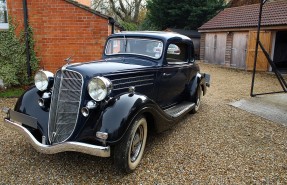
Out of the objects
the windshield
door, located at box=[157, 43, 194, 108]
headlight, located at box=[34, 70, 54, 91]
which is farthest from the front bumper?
the windshield

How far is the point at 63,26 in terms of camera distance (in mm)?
7535

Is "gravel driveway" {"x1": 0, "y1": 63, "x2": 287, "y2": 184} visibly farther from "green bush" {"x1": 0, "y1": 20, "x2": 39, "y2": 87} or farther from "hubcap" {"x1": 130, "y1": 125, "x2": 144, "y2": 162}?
"green bush" {"x1": 0, "y1": 20, "x2": 39, "y2": 87}

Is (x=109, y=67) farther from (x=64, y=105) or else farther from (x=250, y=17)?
(x=250, y=17)

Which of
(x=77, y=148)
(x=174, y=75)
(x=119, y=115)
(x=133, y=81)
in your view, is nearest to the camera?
(x=77, y=148)

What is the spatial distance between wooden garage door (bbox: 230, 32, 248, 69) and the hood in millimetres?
12639

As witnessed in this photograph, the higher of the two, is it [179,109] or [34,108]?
[34,108]

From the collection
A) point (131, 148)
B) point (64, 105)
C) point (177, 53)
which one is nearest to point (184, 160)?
point (131, 148)

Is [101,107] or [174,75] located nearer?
[101,107]

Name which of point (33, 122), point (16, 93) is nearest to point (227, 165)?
point (33, 122)

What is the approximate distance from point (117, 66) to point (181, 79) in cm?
190

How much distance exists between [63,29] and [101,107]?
520 cm

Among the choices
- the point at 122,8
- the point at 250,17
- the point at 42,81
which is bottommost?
the point at 42,81

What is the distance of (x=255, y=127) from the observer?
5.36 meters

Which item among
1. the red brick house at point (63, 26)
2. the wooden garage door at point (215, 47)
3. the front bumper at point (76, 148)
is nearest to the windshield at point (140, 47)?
the front bumper at point (76, 148)
